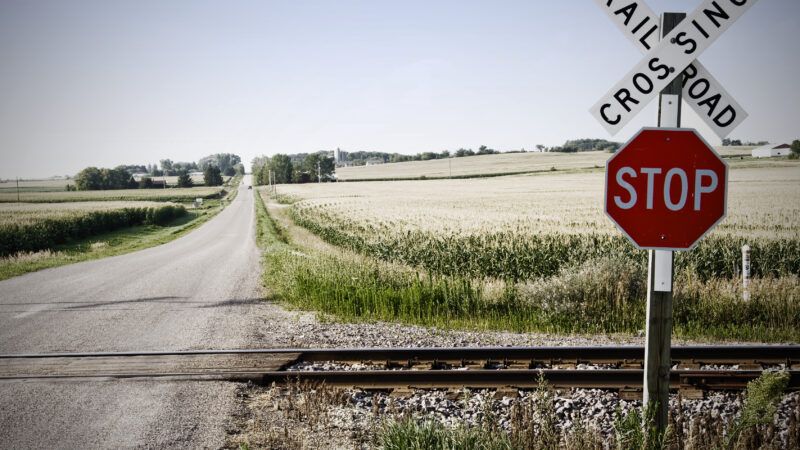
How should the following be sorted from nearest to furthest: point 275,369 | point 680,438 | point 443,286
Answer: point 680,438 < point 275,369 < point 443,286

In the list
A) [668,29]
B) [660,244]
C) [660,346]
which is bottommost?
[660,346]

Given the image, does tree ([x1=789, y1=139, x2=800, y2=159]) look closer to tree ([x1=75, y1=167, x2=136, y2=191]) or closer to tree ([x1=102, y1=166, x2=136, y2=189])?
tree ([x1=75, y1=167, x2=136, y2=191])

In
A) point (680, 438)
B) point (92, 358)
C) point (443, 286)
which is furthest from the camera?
point (443, 286)

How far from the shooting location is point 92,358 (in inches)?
296

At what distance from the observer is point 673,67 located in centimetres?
336

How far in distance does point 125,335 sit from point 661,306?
29.7 feet

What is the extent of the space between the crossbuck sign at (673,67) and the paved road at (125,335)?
4.81 metres

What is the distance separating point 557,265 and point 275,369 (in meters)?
8.88

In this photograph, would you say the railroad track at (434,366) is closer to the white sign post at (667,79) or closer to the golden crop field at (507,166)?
the white sign post at (667,79)

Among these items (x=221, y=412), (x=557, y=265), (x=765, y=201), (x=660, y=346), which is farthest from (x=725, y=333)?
(x=765, y=201)

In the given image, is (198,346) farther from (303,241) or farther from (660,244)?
(303,241)

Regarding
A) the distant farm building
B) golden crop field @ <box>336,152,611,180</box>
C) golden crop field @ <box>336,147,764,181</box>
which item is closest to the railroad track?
golden crop field @ <box>336,147,764,181</box>

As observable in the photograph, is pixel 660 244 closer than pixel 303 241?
Yes

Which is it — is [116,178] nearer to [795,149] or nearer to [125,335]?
[125,335]
